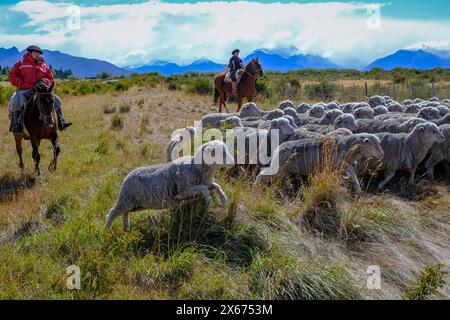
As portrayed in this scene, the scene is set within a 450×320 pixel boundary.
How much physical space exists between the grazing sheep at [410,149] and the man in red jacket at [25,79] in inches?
299

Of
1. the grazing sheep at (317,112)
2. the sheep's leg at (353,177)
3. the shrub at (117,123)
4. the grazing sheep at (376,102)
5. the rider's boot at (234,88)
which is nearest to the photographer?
the sheep's leg at (353,177)

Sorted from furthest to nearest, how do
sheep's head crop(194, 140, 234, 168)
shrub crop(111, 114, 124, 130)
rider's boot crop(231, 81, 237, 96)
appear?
rider's boot crop(231, 81, 237, 96), shrub crop(111, 114, 124, 130), sheep's head crop(194, 140, 234, 168)

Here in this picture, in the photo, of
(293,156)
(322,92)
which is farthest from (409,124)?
(322,92)

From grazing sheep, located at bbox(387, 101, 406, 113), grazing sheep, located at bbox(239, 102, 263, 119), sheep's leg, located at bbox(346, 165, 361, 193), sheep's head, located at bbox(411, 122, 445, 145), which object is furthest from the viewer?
grazing sheep, located at bbox(387, 101, 406, 113)

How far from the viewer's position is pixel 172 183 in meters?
5.85

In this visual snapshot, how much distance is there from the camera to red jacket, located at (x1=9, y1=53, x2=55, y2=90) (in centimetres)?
1020

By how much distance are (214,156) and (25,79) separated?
6.72 metres

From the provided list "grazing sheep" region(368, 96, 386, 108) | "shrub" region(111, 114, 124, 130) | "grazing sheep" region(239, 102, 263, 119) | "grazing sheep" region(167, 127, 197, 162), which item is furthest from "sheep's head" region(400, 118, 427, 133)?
"shrub" region(111, 114, 124, 130)

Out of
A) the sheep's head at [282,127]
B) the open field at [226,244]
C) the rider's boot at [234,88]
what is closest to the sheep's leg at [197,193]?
the open field at [226,244]

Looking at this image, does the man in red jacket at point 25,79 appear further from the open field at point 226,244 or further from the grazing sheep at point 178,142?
the grazing sheep at point 178,142

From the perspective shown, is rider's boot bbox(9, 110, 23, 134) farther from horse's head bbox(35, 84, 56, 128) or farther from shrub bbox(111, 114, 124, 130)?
shrub bbox(111, 114, 124, 130)

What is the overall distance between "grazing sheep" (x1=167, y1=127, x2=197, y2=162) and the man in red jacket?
12.0 feet

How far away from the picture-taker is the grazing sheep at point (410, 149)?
852 cm
